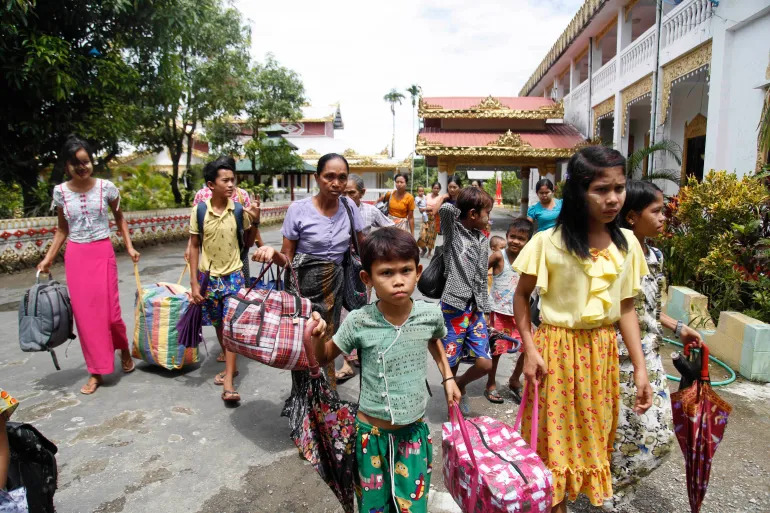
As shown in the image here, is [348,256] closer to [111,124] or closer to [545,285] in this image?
[545,285]

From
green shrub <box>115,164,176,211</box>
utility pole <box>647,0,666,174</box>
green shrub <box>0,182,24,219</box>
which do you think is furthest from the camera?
green shrub <box>115,164,176,211</box>

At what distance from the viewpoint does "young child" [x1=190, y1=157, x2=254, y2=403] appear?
3.68 meters

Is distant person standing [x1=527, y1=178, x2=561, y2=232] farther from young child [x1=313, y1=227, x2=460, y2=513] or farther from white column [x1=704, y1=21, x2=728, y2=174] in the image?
young child [x1=313, y1=227, x2=460, y2=513]

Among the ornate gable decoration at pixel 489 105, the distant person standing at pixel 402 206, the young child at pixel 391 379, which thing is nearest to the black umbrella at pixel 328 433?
the young child at pixel 391 379

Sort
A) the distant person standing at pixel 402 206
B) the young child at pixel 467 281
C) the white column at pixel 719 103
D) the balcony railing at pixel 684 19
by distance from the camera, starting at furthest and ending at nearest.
Result: the distant person standing at pixel 402 206 < the balcony railing at pixel 684 19 < the white column at pixel 719 103 < the young child at pixel 467 281

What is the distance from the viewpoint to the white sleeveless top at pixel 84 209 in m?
3.64

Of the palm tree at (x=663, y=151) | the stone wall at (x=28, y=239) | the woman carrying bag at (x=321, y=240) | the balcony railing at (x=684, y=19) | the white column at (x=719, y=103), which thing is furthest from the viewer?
the stone wall at (x=28, y=239)

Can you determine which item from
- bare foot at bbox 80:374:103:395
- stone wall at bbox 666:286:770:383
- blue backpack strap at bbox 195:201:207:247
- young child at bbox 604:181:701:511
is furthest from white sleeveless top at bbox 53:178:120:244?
stone wall at bbox 666:286:770:383

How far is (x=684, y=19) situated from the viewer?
807 cm

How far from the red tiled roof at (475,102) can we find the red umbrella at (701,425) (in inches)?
593

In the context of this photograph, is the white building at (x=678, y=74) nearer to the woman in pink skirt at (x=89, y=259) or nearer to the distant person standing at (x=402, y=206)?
the distant person standing at (x=402, y=206)

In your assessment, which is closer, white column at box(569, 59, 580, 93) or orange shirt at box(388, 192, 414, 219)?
orange shirt at box(388, 192, 414, 219)

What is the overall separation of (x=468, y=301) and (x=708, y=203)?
3.61 metres

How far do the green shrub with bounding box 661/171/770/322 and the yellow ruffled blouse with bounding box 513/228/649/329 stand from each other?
3.29 metres
